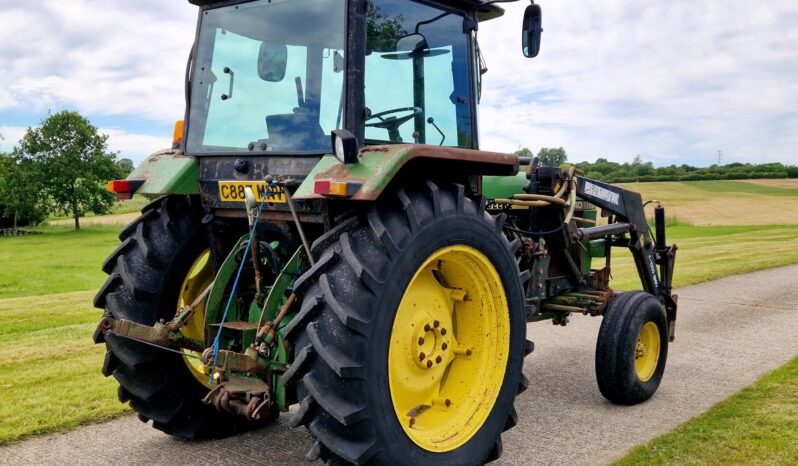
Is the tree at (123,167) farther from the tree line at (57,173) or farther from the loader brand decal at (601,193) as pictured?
the loader brand decal at (601,193)

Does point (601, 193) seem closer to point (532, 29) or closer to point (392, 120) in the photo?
point (532, 29)

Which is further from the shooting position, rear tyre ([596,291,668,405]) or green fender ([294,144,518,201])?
rear tyre ([596,291,668,405])

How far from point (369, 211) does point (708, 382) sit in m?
3.97

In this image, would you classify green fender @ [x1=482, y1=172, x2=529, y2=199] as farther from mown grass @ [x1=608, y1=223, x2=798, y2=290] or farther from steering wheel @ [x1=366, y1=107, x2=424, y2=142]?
mown grass @ [x1=608, y1=223, x2=798, y2=290]

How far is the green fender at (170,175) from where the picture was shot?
421 cm

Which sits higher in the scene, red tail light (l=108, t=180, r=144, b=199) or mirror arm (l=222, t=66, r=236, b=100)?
mirror arm (l=222, t=66, r=236, b=100)

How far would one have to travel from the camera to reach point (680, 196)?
4256cm

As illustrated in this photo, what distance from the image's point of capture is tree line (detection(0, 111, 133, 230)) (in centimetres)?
4906

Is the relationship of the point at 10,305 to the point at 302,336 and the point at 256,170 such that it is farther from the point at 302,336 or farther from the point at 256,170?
the point at 302,336

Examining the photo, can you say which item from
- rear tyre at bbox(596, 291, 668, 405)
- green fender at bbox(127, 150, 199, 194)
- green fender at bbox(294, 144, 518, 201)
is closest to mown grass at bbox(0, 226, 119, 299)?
green fender at bbox(127, 150, 199, 194)

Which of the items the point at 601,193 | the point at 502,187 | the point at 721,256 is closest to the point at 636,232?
the point at 601,193

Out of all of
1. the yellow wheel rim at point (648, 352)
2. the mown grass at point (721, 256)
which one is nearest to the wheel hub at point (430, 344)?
the yellow wheel rim at point (648, 352)

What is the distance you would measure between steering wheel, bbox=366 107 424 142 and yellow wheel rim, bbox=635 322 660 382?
2816 millimetres

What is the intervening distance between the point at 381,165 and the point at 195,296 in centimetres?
194
